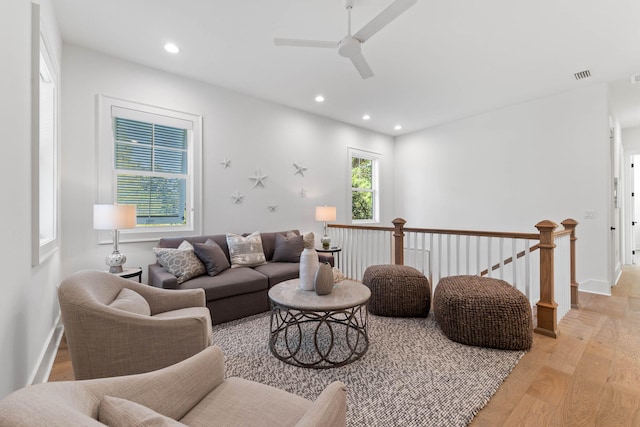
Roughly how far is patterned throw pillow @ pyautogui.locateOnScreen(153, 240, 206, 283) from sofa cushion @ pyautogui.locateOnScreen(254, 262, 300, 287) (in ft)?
2.28

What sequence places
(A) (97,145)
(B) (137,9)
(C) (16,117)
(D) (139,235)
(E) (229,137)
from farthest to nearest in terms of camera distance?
(E) (229,137) < (D) (139,235) < (A) (97,145) < (B) (137,9) < (C) (16,117)

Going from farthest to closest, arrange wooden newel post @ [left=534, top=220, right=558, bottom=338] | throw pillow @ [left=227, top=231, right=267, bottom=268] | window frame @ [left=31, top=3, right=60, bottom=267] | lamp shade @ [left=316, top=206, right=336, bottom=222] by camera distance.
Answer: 1. lamp shade @ [left=316, top=206, right=336, bottom=222]
2. throw pillow @ [left=227, top=231, right=267, bottom=268]
3. wooden newel post @ [left=534, top=220, right=558, bottom=338]
4. window frame @ [left=31, top=3, right=60, bottom=267]

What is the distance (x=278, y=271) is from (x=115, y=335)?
2.03 m

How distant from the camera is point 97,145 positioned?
10.2ft

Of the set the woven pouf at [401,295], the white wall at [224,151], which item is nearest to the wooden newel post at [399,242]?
the woven pouf at [401,295]

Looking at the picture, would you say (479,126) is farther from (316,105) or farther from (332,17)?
(332,17)

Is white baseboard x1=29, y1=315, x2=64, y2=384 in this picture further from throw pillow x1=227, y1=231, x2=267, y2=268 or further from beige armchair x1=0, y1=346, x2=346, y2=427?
throw pillow x1=227, y1=231, x2=267, y2=268

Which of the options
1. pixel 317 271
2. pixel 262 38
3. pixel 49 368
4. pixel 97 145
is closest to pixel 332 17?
pixel 262 38

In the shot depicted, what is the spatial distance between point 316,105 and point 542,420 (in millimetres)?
4459

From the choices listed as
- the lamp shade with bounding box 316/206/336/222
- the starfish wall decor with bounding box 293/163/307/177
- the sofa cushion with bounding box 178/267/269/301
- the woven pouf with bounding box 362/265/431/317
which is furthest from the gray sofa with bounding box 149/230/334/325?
the starfish wall decor with bounding box 293/163/307/177

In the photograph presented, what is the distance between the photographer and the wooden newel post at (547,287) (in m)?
2.61

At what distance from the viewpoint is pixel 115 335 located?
1423mm

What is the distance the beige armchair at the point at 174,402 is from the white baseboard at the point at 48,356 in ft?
4.56

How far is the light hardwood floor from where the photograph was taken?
1.63 m
